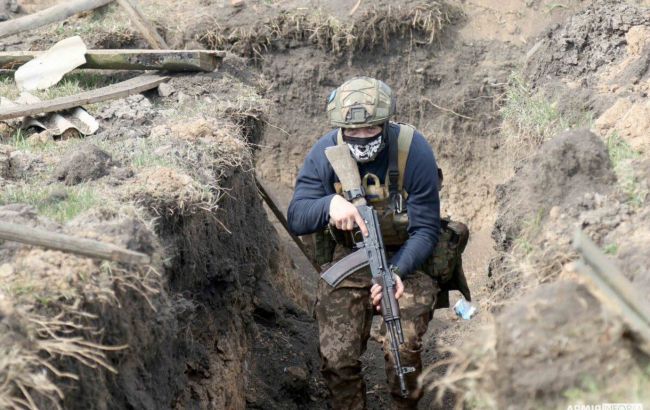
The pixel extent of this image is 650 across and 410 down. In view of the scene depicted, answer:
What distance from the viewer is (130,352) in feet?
18.5

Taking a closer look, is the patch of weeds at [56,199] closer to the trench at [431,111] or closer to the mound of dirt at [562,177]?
the mound of dirt at [562,177]

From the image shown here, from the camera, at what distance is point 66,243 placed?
5102 mm

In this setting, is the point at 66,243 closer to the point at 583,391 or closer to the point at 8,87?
the point at 583,391

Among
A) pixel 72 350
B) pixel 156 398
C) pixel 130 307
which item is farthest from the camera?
pixel 156 398

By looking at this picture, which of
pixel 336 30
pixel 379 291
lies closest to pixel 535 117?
pixel 379 291

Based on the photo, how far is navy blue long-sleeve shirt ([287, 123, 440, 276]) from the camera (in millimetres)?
6902

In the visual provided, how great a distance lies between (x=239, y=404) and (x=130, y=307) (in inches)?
100

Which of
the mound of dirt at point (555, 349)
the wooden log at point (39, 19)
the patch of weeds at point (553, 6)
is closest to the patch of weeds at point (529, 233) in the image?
the mound of dirt at point (555, 349)

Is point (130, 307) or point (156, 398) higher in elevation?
point (130, 307)

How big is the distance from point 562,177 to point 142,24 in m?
5.61

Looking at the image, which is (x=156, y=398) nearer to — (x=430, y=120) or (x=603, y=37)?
(x=603, y=37)

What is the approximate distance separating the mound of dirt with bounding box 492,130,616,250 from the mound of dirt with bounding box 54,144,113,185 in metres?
2.73

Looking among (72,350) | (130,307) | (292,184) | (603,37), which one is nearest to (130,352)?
(130,307)

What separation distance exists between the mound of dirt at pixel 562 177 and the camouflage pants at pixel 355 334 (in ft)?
2.78
